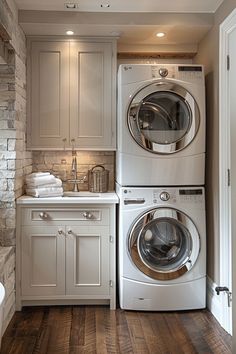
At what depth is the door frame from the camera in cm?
269

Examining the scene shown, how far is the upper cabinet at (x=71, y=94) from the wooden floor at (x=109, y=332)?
147 centimetres

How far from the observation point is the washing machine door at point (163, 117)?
2865 millimetres

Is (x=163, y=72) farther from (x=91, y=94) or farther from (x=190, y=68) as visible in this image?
(x=91, y=94)

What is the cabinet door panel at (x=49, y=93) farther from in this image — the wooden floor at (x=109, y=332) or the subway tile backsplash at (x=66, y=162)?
the wooden floor at (x=109, y=332)

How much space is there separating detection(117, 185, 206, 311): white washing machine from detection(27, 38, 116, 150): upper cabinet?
751mm

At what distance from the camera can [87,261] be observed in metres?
2.97

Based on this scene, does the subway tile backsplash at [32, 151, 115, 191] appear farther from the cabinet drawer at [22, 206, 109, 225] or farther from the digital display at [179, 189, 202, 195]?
the digital display at [179, 189, 202, 195]

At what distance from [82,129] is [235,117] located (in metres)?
1.77

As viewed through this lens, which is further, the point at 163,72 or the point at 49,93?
the point at 49,93

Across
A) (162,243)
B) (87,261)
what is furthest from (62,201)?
(162,243)

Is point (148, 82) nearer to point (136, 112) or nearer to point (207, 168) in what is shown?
point (136, 112)

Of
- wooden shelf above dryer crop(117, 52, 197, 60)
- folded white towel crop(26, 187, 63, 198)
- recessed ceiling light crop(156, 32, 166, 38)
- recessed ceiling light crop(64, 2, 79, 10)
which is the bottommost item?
folded white towel crop(26, 187, 63, 198)

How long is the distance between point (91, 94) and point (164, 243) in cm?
150

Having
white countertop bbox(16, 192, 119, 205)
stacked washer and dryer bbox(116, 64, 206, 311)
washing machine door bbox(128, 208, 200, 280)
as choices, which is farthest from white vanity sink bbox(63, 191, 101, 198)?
washing machine door bbox(128, 208, 200, 280)
